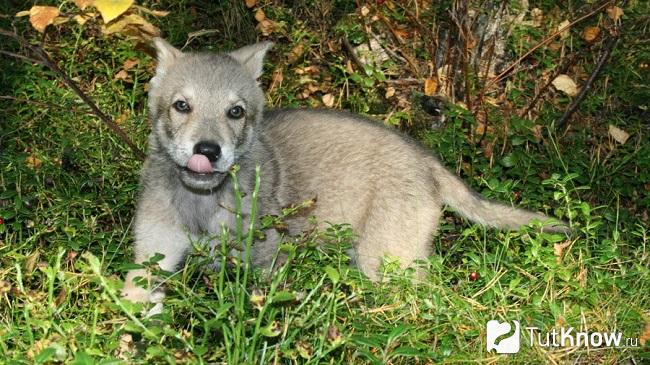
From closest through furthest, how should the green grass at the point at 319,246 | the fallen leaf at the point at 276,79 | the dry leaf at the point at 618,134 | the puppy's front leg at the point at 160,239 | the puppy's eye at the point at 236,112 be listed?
the green grass at the point at 319,246 → the puppy's front leg at the point at 160,239 → the puppy's eye at the point at 236,112 → the dry leaf at the point at 618,134 → the fallen leaf at the point at 276,79


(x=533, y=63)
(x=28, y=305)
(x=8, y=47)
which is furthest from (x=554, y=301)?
(x=8, y=47)

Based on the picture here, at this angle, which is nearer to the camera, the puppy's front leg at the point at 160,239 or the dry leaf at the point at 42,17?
the dry leaf at the point at 42,17

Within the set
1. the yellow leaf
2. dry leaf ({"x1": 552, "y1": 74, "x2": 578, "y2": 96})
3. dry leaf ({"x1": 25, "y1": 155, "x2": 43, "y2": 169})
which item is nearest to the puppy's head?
the yellow leaf

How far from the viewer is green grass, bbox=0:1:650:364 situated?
396 centimetres

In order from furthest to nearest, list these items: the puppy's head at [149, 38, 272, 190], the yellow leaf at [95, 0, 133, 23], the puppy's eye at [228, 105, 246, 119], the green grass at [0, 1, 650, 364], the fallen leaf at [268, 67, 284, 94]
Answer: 1. the fallen leaf at [268, 67, 284, 94]
2. the puppy's eye at [228, 105, 246, 119]
3. the puppy's head at [149, 38, 272, 190]
4. the green grass at [0, 1, 650, 364]
5. the yellow leaf at [95, 0, 133, 23]

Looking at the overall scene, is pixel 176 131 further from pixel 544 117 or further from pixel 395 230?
pixel 544 117

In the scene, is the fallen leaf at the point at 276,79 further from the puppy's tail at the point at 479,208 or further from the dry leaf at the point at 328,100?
the puppy's tail at the point at 479,208

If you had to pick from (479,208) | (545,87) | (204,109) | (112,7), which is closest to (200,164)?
(204,109)

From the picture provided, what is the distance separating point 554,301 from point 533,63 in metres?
3.55

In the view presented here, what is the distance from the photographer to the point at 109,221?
237 inches

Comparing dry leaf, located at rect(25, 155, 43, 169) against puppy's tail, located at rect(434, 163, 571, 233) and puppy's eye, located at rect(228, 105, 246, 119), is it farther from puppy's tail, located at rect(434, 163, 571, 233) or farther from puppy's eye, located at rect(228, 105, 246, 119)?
puppy's tail, located at rect(434, 163, 571, 233)

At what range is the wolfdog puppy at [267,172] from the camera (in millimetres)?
4910

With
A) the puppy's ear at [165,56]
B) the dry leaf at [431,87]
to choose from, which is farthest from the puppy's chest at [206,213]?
the dry leaf at [431,87]

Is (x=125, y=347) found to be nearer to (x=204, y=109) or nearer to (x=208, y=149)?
(x=208, y=149)
